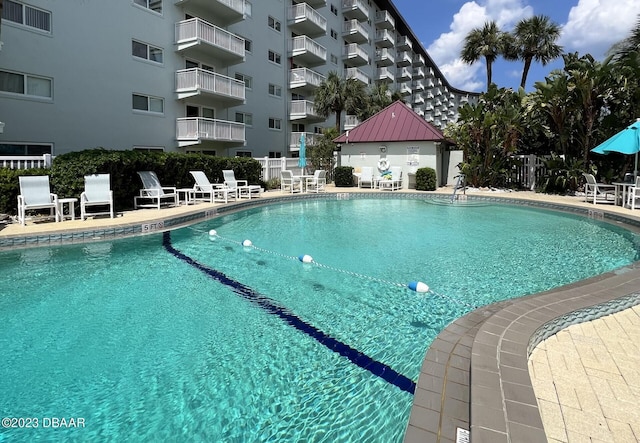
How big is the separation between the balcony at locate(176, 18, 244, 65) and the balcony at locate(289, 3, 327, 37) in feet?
28.7

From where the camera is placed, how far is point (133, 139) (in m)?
17.7

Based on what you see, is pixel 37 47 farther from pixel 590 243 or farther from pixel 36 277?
pixel 590 243

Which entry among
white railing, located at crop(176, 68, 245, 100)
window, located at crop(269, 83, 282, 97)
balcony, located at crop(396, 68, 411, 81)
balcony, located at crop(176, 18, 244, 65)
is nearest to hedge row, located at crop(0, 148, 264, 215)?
white railing, located at crop(176, 68, 245, 100)

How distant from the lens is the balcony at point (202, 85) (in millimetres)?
19172

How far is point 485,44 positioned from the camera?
36250 mm

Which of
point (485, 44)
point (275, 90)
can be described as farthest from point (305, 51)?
point (485, 44)

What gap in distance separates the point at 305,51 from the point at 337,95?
14.9ft

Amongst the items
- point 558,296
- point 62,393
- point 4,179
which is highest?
point 4,179

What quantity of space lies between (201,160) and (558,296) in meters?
13.7

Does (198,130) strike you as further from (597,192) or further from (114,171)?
(597,192)

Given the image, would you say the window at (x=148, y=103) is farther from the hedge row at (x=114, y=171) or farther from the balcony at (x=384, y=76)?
the balcony at (x=384, y=76)

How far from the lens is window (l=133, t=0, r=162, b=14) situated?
1799 cm

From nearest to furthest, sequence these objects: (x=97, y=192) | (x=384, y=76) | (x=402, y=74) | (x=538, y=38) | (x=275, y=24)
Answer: (x=97, y=192) < (x=275, y=24) < (x=538, y=38) < (x=384, y=76) < (x=402, y=74)

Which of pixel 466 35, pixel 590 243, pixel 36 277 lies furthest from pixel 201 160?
pixel 466 35
